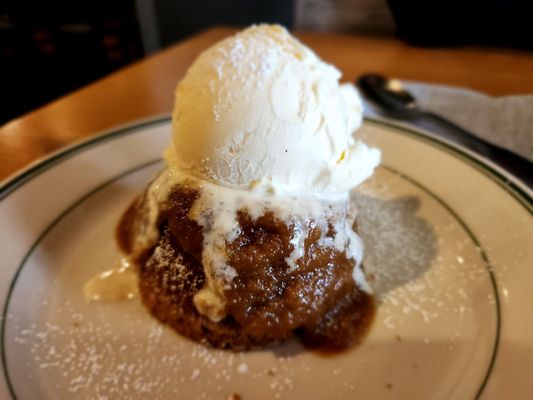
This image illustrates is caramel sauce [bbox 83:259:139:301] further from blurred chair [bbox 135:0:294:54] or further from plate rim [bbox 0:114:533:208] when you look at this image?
blurred chair [bbox 135:0:294:54]

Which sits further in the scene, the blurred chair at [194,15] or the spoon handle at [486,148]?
the blurred chair at [194,15]

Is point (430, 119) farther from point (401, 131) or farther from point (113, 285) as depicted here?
point (113, 285)

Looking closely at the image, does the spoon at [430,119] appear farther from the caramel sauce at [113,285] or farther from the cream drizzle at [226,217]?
the caramel sauce at [113,285]

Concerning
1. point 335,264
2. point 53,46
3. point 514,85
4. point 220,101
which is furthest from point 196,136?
point 53,46

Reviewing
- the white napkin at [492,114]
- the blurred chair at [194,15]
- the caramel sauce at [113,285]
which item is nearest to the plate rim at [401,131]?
the white napkin at [492,114]

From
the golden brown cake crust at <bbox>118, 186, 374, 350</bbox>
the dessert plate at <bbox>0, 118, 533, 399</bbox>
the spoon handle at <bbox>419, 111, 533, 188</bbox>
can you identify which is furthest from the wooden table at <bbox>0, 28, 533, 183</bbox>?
the golden brown cake crust at <bbox>118, 186, 374, 350</bbox>

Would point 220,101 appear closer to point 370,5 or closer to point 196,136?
point 196,136
